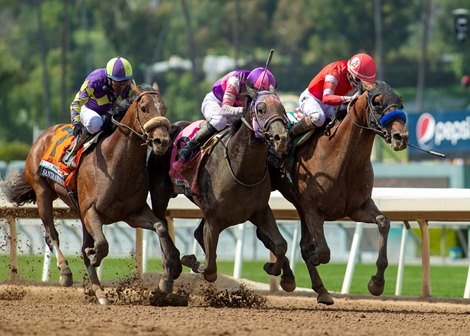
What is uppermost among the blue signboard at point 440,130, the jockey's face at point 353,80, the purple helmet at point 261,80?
the blue signboard at point 440,130

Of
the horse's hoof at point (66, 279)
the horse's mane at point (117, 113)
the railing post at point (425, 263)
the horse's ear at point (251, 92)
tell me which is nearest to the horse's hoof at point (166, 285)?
the horse's hoof at point (66, 279)

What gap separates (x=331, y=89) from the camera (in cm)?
1007

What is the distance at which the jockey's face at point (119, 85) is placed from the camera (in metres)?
10.4

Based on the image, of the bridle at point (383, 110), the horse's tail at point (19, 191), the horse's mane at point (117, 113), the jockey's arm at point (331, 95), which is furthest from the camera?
the horse's tail at point (19, 191)

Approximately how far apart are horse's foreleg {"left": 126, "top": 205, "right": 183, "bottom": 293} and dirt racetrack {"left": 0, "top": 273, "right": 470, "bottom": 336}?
0.21m

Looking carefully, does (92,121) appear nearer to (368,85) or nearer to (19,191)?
(19,191)

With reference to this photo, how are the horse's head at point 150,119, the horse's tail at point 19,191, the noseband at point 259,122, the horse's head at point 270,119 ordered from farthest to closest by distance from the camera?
1. the horse's tail at point 19,191
2. the horse's head at point 150,119
3. the noseband at point 259,122
4. the horse's head at point 270,119

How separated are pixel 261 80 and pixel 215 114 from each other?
66 centimetres

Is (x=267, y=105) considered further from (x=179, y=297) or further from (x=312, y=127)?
(x=179, y=297)

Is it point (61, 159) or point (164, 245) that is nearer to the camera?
point (164, 245)

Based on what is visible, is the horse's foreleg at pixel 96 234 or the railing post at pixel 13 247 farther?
the railing post at pixel 13 247

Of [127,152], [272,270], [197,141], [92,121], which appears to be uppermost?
[92,121]

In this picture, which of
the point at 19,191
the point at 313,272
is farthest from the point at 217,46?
the point at 313,272

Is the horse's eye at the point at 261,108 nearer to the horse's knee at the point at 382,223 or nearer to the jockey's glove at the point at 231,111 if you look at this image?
the jockey's glove at the point at 231,111
